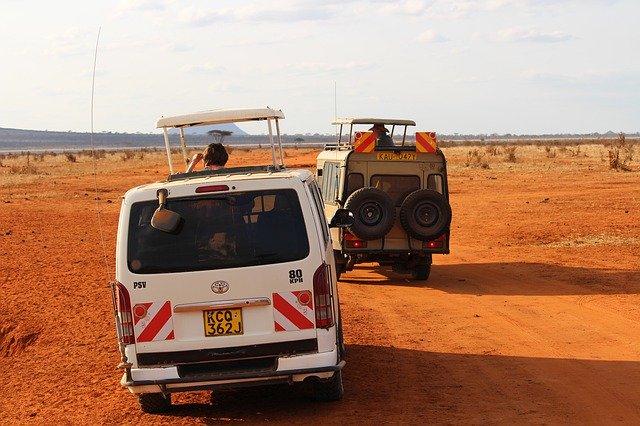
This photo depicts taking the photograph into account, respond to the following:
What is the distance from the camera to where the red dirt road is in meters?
8.64

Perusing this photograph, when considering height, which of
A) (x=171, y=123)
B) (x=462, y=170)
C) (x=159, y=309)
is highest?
(x=171, y=123)

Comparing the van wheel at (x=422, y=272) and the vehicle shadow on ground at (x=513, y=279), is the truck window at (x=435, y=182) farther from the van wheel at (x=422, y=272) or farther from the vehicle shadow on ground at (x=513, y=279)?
the vehicle shadow on ground at (x=513, y=279)

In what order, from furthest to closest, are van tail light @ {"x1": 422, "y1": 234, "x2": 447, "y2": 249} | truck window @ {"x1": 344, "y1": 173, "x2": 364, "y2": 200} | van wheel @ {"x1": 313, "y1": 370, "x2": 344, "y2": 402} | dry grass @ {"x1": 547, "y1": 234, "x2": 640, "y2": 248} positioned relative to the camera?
dry grass @ {"x1": 547, "y1": 234, "x2": 640, "y2": 248} < truck window @ {"x1": 344, "y1": 173, "x2": 364, "y2": 200} < van tail light @ {"x1": 422, "y1": 234, "x2": 447, "y2": 249} < van wheel @ {"x1": 313, "y1": 370, "x2": 344, "y2": 402}

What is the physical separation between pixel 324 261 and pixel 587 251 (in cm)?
1277

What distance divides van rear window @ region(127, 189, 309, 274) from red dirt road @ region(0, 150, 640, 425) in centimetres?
139

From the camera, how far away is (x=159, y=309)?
798 centimetres

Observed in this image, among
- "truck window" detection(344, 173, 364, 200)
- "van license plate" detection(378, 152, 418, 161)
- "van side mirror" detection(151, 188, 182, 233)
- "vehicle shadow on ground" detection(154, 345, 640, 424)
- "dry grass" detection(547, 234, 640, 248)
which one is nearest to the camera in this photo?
"van side mirror" detection(151, 188, 182, 233)

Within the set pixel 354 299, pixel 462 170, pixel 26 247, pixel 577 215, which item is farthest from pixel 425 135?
pixel 462 170

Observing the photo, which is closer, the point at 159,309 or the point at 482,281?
the point at 159,309

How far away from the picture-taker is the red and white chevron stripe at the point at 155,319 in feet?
26.2

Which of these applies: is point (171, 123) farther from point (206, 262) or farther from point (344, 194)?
point (344, 194)

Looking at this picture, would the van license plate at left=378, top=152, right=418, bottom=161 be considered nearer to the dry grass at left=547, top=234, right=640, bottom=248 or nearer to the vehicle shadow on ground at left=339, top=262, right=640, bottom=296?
the vehicle shadow on ground at left=339, top=262, right=640, bottom=296

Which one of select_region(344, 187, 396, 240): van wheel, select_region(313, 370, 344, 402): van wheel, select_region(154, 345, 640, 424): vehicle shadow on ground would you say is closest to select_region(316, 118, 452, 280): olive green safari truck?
select_region(344, 187, 396, 240): van wheel

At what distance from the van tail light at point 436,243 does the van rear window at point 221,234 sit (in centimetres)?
817
